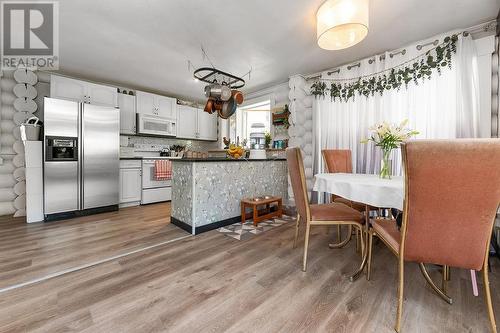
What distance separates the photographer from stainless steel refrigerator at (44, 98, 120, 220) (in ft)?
10.2

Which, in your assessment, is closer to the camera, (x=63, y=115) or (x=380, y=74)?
(x=380, y=74)

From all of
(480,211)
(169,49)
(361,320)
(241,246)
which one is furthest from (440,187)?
(169,49)

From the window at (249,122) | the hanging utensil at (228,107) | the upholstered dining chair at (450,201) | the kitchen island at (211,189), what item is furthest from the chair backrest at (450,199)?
the window at (249,122)

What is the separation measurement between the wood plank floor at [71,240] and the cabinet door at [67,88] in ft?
6.50

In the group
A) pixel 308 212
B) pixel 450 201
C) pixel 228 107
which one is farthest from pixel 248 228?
pixel 450 201

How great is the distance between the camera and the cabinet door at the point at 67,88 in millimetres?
3381

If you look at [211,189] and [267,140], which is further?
[267,140]

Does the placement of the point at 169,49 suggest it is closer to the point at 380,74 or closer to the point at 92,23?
the point at 92,23

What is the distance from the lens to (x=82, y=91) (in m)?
3.60

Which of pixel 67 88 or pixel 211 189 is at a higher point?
pixel 67 88

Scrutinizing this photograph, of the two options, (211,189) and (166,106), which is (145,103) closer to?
(166,106)

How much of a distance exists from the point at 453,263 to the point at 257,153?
2.86 m

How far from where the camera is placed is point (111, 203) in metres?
3.67

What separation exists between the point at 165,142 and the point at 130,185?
1440 mm
